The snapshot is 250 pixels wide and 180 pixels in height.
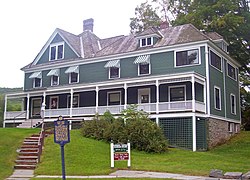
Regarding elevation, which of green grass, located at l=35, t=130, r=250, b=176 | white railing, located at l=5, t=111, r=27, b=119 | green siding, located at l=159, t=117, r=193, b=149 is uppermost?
white railing, located at l=5, t=111, r=27, b=119

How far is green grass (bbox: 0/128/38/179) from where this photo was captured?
51.2ft

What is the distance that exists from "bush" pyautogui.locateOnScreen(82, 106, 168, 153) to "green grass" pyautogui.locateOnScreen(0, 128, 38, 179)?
4.12 meters

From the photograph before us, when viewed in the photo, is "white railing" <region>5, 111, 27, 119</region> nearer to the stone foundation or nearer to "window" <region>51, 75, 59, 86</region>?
"window" <region>51, 75, 59, 86</region>

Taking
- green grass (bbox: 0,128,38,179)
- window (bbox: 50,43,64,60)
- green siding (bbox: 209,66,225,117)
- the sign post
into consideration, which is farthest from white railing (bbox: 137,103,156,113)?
window (bbox: 50,43,64,60)

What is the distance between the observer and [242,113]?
37.1 m

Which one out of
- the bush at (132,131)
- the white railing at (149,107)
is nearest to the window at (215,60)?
the white railing at (149,107)

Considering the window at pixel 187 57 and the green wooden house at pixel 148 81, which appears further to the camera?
the window at pixel 187 57

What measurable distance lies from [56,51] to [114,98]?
8.30 metres

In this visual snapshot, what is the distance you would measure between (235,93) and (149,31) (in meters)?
10.5

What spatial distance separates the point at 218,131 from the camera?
88.7ft

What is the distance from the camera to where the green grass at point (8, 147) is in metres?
15.6

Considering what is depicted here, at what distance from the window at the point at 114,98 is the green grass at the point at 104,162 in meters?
8.19

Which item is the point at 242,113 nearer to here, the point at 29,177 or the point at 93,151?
the point at 93,151

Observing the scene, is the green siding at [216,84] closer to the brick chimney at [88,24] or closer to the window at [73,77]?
the window at [73,77]
